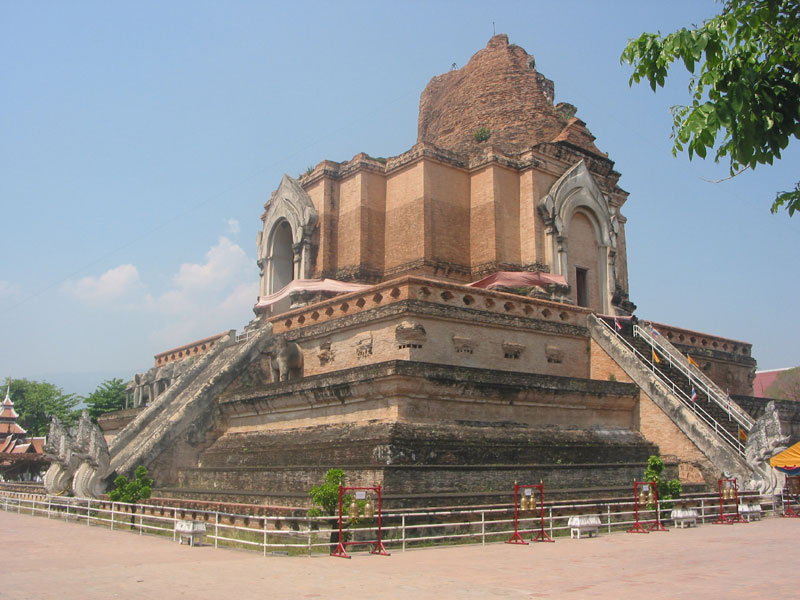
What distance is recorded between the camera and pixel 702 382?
68.3 ft

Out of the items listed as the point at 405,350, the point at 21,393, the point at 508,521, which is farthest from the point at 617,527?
the point at 21,393

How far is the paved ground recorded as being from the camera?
8.03 m

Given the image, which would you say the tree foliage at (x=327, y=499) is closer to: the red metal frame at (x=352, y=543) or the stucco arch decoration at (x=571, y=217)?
the red metal frame at (x=352, y=543)

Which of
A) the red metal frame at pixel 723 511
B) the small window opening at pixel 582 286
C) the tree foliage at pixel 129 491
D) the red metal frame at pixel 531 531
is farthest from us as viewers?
the small window opening at pixel 582 286

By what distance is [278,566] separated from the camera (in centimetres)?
988

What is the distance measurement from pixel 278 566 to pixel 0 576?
128 inches

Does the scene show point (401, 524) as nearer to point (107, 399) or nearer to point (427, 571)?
point (427, 571)

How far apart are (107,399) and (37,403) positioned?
2238 cm

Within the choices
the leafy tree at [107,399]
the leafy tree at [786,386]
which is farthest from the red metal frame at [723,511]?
the leafy tree at [786,386]

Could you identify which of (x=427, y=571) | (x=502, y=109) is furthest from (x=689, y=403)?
(x=502, y=109)

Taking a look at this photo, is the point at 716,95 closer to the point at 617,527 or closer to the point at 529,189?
the point at 617,527

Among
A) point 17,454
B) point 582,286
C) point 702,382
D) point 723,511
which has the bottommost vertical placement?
point 723,511

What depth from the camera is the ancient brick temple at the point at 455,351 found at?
1526cm

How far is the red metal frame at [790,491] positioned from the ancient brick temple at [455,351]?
1098 millimetres
